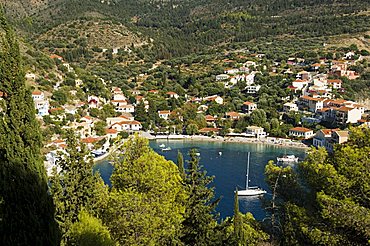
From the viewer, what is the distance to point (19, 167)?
14.4 feet

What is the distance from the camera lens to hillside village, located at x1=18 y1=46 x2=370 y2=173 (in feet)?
108

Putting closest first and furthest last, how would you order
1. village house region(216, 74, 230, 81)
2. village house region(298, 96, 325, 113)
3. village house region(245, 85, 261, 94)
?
village house region(298, 96, 325, 113) < village house region(245, 85, 261, 94) < village house region(216, 74, 230, 81)

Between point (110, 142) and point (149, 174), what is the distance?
27545mm

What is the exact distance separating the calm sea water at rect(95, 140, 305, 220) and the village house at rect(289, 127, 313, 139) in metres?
2.73

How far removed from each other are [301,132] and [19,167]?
3396 centimetres

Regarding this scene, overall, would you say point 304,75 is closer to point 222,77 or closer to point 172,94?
point 222,77

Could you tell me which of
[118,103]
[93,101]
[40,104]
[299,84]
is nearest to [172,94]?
[118,103]

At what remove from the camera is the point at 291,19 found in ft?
249

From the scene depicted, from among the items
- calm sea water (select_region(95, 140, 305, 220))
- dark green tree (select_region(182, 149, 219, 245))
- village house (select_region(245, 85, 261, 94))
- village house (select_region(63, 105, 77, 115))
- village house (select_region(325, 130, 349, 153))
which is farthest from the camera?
village house (select_region(245, 85, 261, 94))

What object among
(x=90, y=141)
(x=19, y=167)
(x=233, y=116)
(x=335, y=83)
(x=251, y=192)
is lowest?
(x=251, y=192)

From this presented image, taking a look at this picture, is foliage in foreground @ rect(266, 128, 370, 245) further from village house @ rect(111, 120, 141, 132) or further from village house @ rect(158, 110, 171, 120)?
village house @ rect(158, 110, 171, 120)

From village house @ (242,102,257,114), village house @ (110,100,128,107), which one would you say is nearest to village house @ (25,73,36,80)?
village house @ (110,100,128,107)

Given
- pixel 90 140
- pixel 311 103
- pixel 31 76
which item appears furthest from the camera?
pixel 311 103

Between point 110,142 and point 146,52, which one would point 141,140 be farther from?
point 146,52
